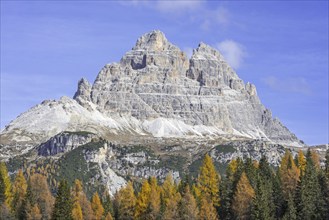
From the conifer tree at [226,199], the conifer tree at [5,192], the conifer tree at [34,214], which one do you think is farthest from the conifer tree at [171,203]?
the conifer tree at [5,192]

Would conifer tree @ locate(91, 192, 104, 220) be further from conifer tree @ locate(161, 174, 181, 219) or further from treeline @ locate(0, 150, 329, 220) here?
conifer tree @ locate(161, 174, 181, 219)

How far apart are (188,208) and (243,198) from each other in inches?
500

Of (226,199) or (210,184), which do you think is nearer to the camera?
(226,199)

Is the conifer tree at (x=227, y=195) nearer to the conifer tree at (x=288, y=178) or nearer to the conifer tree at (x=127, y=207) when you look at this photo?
the conifer tree at (x=288, y=178)

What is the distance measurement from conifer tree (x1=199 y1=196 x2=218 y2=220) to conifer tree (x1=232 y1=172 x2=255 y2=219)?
4.85m

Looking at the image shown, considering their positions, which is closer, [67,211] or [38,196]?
[67,211]

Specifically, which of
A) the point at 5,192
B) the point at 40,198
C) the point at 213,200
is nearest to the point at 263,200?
the point at 213,200

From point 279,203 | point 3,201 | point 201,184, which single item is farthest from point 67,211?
point 279,203

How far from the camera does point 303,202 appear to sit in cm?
13950

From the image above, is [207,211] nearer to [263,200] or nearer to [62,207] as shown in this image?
[263,200]

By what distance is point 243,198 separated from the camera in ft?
467

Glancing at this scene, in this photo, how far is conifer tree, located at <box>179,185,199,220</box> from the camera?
14550 cm

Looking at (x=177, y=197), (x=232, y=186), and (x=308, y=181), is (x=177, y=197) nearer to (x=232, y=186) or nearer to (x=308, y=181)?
(x=232, y=186)

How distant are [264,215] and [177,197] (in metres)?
Result: 27.4
